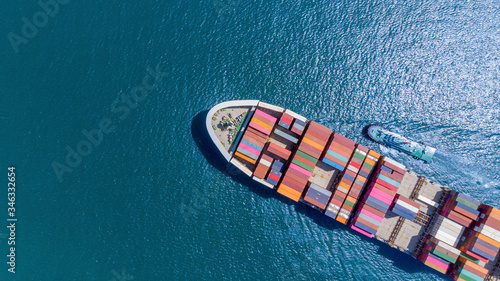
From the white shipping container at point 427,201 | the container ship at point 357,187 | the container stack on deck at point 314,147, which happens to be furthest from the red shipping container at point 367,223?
the white shipping container at point 427,201

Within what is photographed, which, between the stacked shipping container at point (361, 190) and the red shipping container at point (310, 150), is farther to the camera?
the red shipping container at point (310, 150)

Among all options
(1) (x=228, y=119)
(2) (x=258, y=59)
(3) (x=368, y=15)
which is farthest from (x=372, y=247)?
(3) (x=368, y=15)

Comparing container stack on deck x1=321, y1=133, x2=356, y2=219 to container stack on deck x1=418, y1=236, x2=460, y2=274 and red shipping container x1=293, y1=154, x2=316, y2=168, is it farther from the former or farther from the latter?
container stack on deck x1=418, y1=236, x2=460, y2=274

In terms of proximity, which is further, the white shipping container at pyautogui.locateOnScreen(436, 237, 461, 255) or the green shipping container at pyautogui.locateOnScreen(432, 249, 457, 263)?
the white shipping container at pyautogui.locateOnScreen(436, 237, 461, 255)

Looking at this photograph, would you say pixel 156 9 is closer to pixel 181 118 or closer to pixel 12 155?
pixel 181 118

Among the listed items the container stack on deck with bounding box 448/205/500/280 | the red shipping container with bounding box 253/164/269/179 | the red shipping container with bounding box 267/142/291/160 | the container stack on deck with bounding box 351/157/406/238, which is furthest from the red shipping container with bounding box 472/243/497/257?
the red shipping container with bounding box 253/164/269/179

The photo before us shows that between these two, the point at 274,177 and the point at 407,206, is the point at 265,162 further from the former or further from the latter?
the point at 407,206

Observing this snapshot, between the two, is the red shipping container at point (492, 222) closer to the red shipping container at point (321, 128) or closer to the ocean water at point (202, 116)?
the ocean water at point (202, 116)
